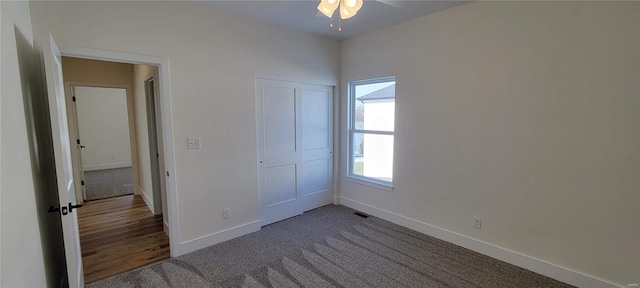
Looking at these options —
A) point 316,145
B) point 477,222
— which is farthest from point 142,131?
point 477,222

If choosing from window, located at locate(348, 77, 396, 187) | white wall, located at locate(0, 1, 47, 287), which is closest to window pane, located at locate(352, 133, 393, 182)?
window, located at locate(348, 77, 396, 187)

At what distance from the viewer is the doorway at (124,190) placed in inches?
118

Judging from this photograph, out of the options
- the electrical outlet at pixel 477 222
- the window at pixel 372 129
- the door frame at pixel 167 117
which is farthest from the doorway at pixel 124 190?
the electrical outlet at pixel 477 222

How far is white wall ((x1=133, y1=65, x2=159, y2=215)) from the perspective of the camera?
13.8 ft

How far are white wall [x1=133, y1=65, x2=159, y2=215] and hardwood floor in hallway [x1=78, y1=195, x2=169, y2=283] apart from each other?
0.30m

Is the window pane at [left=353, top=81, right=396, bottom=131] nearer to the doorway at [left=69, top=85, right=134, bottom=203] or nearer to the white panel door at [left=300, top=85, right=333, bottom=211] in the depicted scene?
the white panel door at [left=300, top=85, right=333, bottom=211]

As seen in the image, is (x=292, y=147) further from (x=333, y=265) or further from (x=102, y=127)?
(x=102, y=127)

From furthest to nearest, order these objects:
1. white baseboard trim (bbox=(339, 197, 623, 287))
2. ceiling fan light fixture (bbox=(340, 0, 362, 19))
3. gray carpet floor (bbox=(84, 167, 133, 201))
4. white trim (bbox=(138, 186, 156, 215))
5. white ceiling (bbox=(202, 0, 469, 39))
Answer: gray carpet floor (bbox=(84, 167, 133, 201)), white trim (bbox=(138, 186, 156, 215)), white ceiling (bbox=(202, 0, 469, 39)), white baseboard trim (bbox=(339, 197, 623, 287)), ceiling fan light fixture (bbox=(340, 0, 362, 19))

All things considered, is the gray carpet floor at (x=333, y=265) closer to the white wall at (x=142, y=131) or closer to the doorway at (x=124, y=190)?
the doorway at (x=124, y=190)

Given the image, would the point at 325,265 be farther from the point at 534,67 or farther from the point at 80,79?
the point at 80,79

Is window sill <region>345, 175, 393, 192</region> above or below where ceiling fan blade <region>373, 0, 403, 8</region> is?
below

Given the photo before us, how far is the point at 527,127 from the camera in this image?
256 centimetres

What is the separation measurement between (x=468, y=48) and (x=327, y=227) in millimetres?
2628

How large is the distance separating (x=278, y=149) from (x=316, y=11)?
69.1 inches
